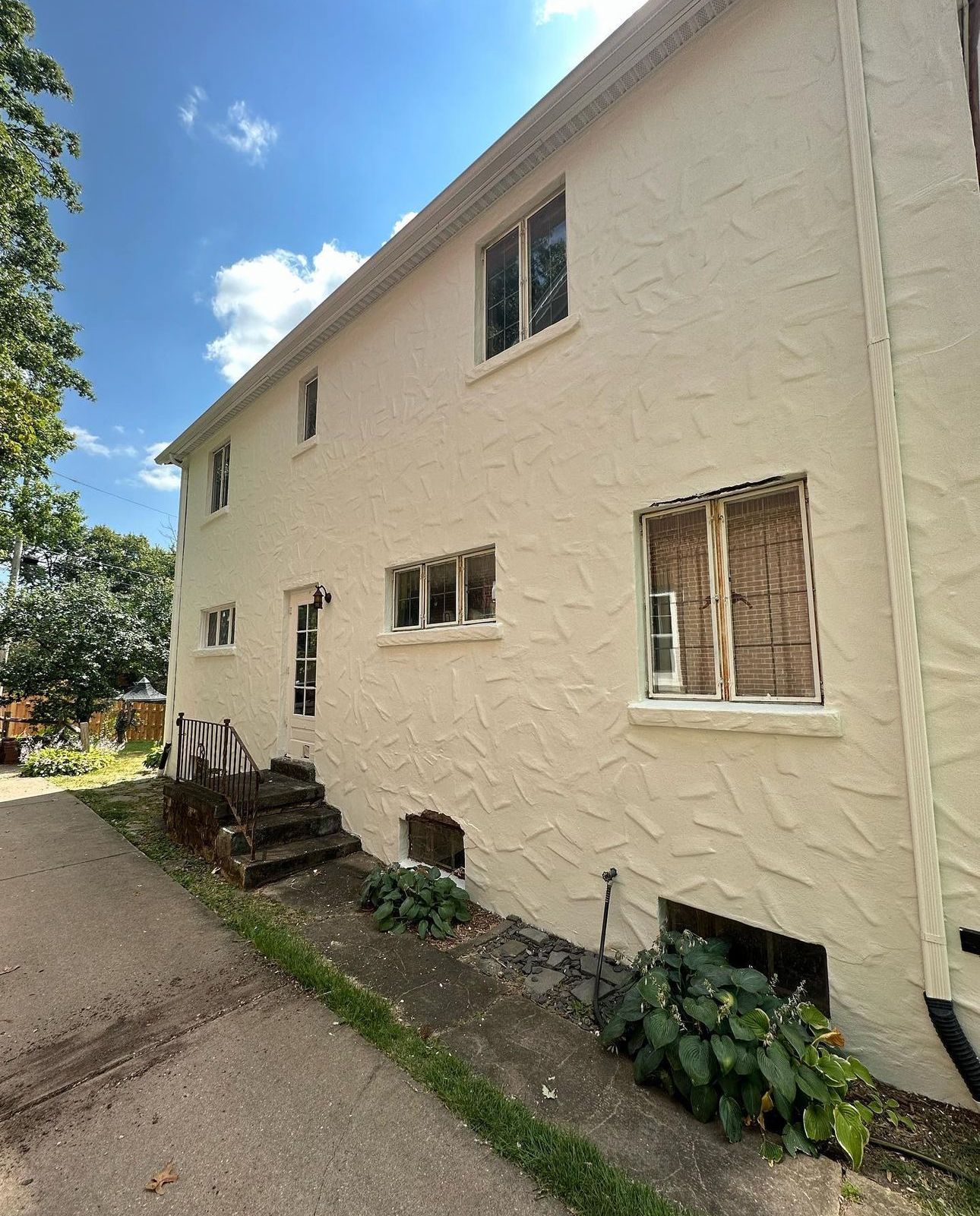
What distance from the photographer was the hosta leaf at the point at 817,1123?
7.23ft

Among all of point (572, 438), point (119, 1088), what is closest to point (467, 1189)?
point (119, 1088)

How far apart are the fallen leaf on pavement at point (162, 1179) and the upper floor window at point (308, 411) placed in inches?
285

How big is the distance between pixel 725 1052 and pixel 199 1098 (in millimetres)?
2418

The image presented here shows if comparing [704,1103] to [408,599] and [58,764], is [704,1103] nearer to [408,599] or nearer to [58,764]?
[408,599]

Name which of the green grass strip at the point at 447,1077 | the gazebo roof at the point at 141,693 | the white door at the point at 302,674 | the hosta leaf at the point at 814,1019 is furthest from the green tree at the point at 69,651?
the hosta leaf at the point at 814,1019

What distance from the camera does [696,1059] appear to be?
239 cm

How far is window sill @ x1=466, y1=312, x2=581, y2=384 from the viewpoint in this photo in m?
4.32

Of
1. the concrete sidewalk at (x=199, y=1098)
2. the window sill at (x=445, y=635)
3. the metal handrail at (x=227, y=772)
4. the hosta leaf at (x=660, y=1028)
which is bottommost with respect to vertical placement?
the concrete sidewalk at (x=199, y=1098)

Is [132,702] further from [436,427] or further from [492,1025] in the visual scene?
[492,1025]

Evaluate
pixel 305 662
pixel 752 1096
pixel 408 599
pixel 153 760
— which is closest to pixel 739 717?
pixel 752 1096

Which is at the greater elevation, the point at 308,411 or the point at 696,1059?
the point at 308,411

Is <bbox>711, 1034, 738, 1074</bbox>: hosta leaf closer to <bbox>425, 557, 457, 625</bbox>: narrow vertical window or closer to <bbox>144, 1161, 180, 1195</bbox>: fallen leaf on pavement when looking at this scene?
<bbox>144, 1161, 180, 1195</bbox>: fallen leaf on pavement

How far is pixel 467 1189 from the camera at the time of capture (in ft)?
6.82

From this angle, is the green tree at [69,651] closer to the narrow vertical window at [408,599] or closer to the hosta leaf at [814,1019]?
the narrow vertical window at [408,599]
